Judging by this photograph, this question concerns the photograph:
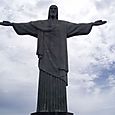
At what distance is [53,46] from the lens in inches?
459

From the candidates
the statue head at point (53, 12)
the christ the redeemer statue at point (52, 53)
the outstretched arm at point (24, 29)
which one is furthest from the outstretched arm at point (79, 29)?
the outstretched arm at point (24, 29)

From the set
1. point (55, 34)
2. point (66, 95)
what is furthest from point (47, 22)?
point (66, 95)

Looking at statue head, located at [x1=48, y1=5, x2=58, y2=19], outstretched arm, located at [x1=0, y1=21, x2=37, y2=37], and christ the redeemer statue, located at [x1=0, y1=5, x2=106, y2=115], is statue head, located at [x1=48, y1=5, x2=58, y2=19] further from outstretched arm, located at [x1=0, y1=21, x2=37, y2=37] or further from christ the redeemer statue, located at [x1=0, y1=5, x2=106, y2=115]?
outstretched arm, located at [x1=0, y1=21, x2=37, y2=37]

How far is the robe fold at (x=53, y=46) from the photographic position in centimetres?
1108

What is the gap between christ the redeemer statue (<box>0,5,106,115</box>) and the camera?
426 inches

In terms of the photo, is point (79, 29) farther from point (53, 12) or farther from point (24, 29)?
point (24, 29)

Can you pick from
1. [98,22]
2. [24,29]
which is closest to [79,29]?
[98,22]

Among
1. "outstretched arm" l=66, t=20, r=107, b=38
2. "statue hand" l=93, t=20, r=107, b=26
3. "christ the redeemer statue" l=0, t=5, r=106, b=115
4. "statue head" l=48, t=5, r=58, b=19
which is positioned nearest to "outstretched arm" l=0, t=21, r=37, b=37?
"christ the redeemer statue" l=0, t=5, r=106, b=115

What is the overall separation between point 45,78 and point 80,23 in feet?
9.69

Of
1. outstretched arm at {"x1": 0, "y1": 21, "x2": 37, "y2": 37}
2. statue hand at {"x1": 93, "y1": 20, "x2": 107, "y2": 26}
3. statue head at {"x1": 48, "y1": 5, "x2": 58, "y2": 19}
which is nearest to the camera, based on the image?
statue hand at {"x1": 93, "y1": 20, "x2": 107, "y2": 26}

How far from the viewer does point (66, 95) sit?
11.1 metres

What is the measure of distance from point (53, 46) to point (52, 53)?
1.06 ft

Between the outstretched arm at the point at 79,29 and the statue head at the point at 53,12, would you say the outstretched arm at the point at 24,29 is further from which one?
the outstretched arm at the point at 79,29

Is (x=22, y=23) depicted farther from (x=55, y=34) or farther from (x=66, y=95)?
(x=66, y=95)
